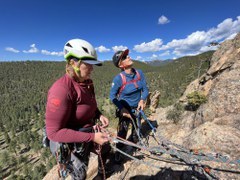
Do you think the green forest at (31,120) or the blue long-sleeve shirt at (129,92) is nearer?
the blue long-sleeve shirt at (129,92)

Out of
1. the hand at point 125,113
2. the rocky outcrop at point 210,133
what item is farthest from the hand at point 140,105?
the rocky outcrop at point 210,133

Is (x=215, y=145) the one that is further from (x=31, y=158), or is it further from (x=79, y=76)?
(x=31, y=158)

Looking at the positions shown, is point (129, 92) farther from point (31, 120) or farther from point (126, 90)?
point (31, 120)

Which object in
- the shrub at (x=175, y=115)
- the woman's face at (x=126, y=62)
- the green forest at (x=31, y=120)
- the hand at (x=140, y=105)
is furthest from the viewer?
the green forest at (x=31, y=120)

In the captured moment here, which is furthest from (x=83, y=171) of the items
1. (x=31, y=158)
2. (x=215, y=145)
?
(x=31, y=158)

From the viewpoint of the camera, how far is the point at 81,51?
2465mm

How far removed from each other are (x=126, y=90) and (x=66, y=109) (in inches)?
105

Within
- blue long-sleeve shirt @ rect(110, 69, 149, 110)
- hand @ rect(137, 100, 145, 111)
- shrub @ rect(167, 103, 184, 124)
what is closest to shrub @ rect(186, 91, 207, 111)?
shrub @ rect(167, 103, 184, 124)

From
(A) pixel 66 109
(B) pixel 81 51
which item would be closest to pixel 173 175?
(A) pixel 66 109

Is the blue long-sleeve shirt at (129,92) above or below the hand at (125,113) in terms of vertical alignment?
above

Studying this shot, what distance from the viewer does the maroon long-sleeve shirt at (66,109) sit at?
2.17 m

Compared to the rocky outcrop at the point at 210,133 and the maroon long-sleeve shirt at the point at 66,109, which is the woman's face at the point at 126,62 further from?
the rocky outcrop at the point at 210,133

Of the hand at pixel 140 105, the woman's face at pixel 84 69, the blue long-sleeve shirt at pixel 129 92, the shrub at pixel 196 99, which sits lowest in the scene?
the shrub at pixel 196 99

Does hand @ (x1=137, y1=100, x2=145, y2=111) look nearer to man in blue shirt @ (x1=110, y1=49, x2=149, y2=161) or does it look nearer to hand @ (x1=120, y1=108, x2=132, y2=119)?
man in blue shirt @ (x1=110, y1=49, x2=149, y2=161)
